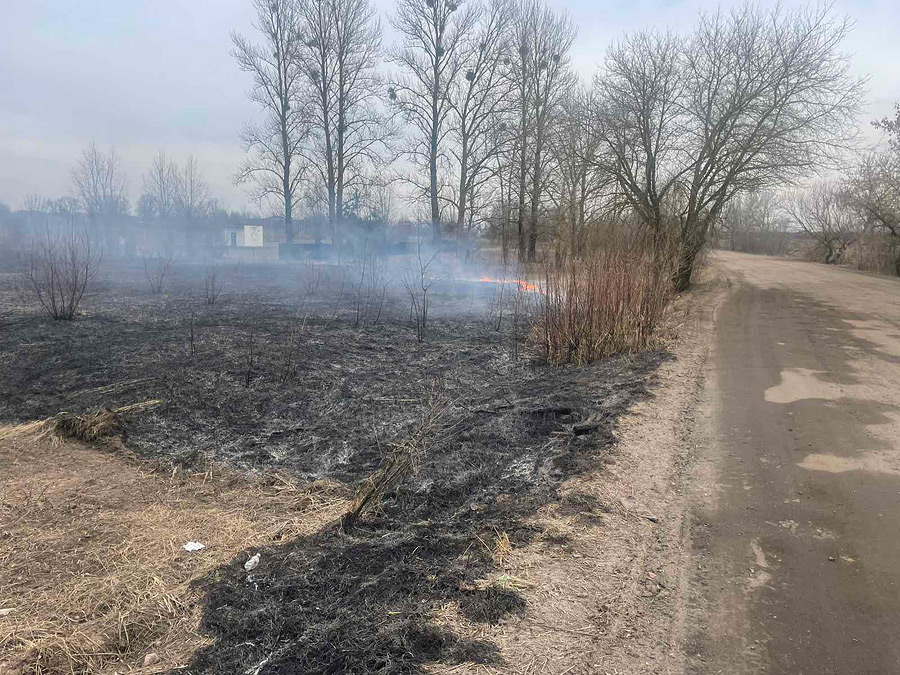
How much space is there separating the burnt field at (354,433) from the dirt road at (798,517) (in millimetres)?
872

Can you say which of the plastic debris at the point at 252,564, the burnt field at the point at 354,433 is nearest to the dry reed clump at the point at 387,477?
the burnt field at the point at 354,433

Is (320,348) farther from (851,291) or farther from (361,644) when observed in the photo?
(851,291)

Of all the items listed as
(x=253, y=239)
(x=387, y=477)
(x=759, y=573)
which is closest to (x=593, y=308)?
(x=387, y=477)

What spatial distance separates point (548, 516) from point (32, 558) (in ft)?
10.7

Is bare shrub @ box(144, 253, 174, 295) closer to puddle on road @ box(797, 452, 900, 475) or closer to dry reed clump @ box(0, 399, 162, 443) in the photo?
dry reed clump @ box(0, 399, 162, 443)

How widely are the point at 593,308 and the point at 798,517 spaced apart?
4889mm

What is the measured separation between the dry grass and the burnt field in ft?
0.69

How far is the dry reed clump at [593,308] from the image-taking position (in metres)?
8.05

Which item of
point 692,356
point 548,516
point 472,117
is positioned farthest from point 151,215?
point 548,516

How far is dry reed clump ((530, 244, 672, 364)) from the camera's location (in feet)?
26.4

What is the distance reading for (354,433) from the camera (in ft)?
18.5

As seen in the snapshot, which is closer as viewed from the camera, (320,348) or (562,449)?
(562,449)

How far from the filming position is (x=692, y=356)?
836 cm

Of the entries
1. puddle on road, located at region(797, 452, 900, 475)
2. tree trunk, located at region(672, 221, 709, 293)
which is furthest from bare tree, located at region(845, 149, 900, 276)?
puddle on road, located at region(797, 452, 900, 475)
